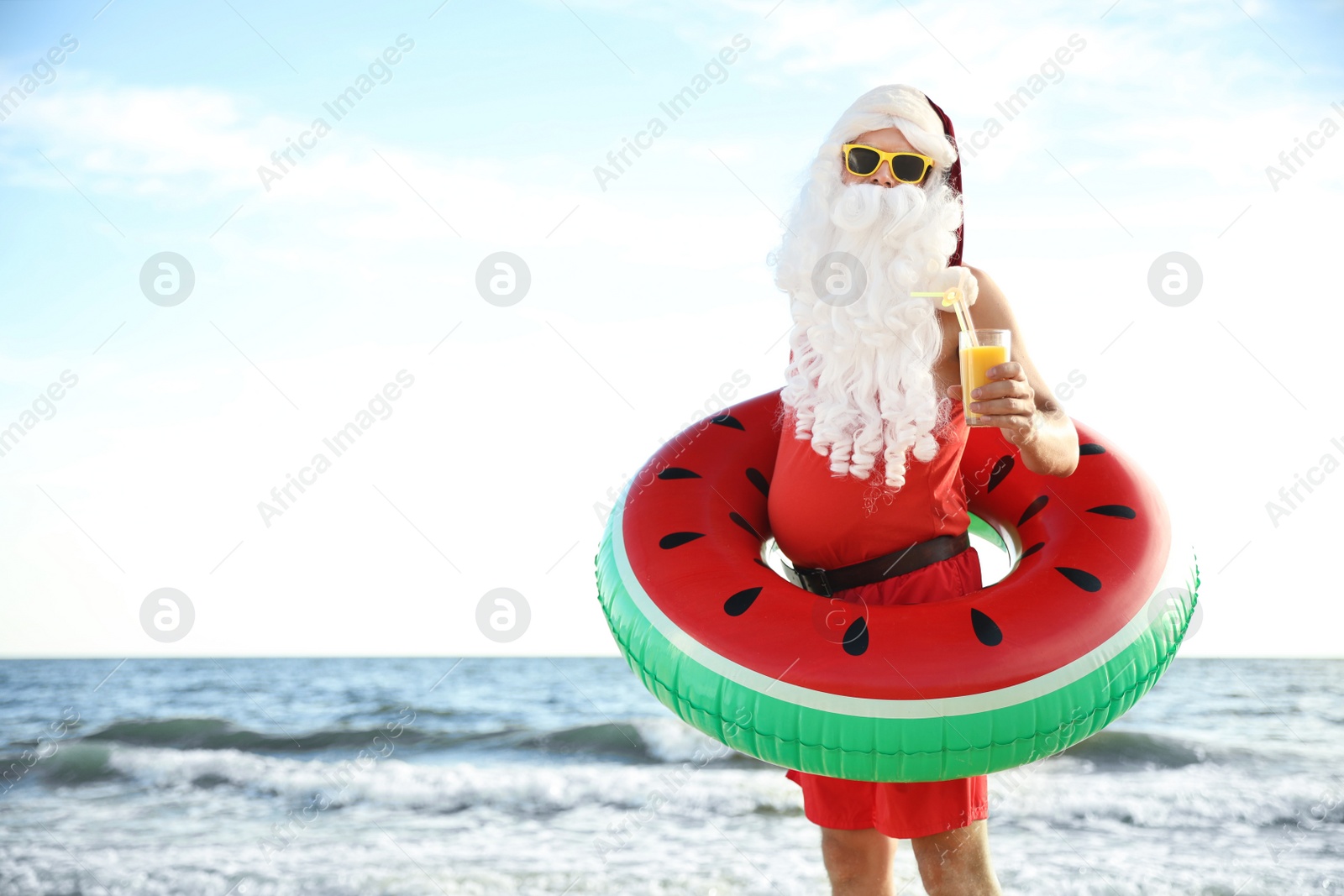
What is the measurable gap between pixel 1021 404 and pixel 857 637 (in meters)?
0.54

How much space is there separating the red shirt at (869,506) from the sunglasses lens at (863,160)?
54cm

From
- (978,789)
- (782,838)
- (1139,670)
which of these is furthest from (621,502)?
(782,838)

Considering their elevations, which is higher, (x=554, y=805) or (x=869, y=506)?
(x=869, y=506)

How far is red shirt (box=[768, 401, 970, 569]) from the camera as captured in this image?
2.07m

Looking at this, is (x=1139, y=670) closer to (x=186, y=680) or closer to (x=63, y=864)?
(x=63, y=864)

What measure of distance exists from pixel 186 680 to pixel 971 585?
14658mm

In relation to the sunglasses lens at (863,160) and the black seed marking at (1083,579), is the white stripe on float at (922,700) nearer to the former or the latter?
the black seed marking at (1083,579)

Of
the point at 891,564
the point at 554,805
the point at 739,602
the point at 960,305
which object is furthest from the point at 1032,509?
the point at 554,805

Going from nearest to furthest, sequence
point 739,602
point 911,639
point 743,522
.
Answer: point 911,639 < point 739,602 < point 743,522

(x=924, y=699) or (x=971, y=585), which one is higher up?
(x=971, y=585)

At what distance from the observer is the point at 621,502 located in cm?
245

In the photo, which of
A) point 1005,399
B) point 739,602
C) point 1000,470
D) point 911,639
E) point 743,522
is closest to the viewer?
point 1005,399

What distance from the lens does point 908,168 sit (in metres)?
2.08

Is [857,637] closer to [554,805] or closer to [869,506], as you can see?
[869,506]
